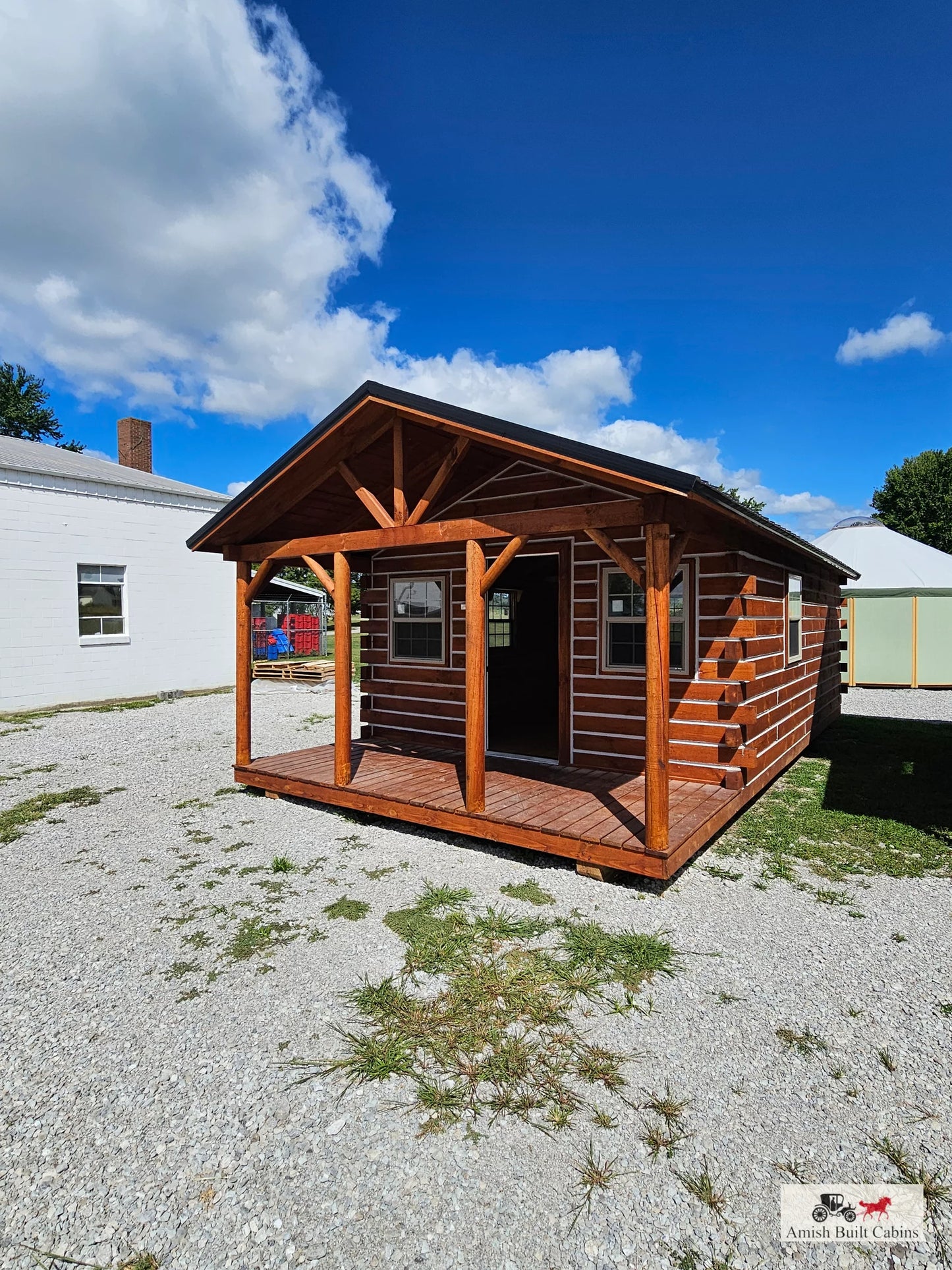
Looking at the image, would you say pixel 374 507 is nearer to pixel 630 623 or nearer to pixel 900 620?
pixel 630 623

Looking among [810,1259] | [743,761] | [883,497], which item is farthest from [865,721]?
[883,497]

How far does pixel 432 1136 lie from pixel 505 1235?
43 centimetres

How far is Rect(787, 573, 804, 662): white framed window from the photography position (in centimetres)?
732

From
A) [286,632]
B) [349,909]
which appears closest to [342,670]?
[349,909]

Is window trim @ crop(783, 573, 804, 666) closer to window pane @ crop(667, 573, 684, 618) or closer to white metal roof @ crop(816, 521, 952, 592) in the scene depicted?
window pane @ crop(667, 573, 684, 618)

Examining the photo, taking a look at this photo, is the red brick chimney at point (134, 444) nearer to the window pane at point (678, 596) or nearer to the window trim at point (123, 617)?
the window trim at point (123, 617)

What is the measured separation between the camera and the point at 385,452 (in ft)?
20.0

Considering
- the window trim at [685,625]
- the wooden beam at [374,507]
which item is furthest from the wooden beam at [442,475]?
the window trim at [685,625]

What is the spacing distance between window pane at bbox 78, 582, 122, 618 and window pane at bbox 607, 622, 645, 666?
11646 mm

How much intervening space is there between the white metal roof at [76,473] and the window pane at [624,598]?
1166cm

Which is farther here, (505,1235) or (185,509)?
(185,509)

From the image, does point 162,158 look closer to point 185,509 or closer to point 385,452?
point 385,452

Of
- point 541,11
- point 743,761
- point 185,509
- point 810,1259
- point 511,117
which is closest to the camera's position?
point 810,1259

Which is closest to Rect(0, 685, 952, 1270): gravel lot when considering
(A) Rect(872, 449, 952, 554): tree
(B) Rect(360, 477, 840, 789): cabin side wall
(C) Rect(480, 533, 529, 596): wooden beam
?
(B) Rect(360, 477, 840, 789): cabin side wall
